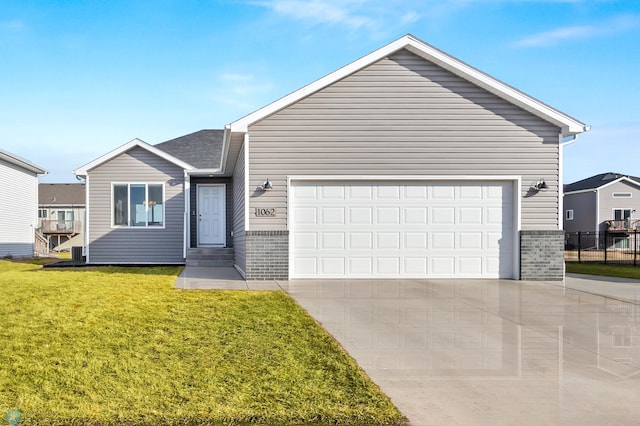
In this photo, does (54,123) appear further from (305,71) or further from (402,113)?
(402,113)

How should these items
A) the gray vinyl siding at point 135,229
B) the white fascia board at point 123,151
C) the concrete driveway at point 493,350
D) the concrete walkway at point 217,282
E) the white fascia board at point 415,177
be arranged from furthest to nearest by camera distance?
1. the gray vinyl siding at point 135,229
2. the white fascia board at point 123,151
3. the white fascia board at point 415,177
4. the concrete walkway at point 217,282
5. the concrete driveway at point 493,350

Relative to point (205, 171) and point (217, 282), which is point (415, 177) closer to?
point (217, 282)

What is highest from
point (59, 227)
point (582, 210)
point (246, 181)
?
point (246, 181)

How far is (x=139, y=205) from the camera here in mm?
16234

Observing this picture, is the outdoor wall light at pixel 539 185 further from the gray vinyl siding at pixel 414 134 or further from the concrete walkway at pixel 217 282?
the concrete walkway at pixel 217 282

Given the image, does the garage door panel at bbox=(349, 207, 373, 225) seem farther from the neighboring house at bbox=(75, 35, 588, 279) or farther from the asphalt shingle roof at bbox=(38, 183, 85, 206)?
the asphalt shingle roof at bbox=(38, 183, 85, 206)

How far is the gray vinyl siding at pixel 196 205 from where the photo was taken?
54.7ft

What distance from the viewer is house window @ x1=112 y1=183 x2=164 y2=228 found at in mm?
16141

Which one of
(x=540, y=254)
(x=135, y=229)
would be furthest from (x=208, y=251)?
(x=540, y=254)

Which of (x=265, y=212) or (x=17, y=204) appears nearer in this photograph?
(x=265, y=212)

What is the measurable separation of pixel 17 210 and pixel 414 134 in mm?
20722

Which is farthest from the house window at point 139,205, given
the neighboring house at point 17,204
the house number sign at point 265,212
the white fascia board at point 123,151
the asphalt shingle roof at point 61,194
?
the asphalt shingle roof at point 61,194

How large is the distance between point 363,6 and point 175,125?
1675cm

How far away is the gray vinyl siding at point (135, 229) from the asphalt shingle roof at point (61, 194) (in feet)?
92.0
